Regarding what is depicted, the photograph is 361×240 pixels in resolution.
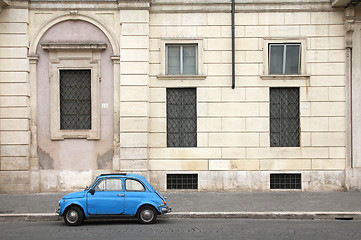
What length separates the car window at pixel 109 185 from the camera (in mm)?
11422

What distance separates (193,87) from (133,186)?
5949 mm

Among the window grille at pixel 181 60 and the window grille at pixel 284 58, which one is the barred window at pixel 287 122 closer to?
the window grille at pixel 284 58

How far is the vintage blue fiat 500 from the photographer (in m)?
11.2

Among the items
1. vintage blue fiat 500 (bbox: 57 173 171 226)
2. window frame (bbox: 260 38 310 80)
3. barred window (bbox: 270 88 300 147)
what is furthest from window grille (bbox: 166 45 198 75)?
vintage blue fiat 500 (bbox: 57 173 171 226)

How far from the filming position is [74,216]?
36.7ft

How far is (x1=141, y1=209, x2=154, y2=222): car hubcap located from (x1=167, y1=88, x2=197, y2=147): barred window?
5404 millimetres

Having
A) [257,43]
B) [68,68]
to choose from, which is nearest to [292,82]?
[257,43]

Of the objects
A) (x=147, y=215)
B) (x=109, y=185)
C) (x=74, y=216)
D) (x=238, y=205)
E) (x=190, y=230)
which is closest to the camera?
(x=190, y=230)

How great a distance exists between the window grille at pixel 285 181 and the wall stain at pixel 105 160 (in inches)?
228

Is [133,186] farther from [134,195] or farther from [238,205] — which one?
[238,205]

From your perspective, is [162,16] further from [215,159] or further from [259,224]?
[259,224]

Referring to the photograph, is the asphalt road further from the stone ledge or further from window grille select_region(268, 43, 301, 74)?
window grille select_region(268, 43, 301, 74)

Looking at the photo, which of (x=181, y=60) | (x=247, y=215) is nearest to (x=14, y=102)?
(x=181, y=60)

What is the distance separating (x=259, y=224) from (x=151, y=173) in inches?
230
